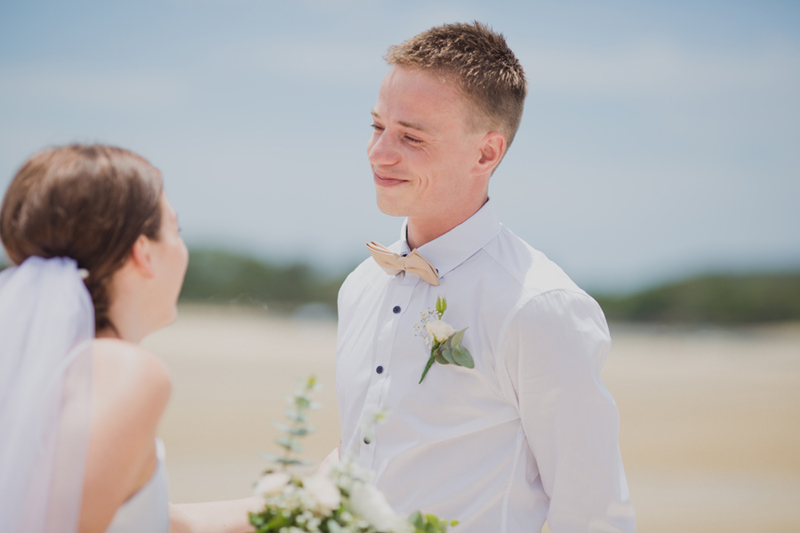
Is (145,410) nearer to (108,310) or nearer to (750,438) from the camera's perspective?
(108,310)

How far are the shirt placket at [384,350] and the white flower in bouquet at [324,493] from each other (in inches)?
44.2

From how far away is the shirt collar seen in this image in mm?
3322

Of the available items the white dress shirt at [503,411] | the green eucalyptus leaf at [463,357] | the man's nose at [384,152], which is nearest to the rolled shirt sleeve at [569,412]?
the white dress shirt at [503,411]

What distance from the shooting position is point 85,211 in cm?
218

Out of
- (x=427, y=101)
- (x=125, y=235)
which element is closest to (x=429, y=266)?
(x=427, y=101)

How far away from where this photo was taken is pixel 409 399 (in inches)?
122

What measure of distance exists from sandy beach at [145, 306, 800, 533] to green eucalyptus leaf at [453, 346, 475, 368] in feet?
26.0

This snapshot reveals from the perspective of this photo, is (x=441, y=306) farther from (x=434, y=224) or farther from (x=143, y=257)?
(x=143, y=257)

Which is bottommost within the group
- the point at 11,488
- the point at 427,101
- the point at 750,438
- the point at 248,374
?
the point at 248,374

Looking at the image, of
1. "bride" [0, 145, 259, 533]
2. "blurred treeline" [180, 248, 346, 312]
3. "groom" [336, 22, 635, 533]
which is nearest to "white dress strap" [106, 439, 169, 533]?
"bride" [0, 145, 259, 533]

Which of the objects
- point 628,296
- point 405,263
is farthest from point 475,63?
point 628,296

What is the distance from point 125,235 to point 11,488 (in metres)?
0.81

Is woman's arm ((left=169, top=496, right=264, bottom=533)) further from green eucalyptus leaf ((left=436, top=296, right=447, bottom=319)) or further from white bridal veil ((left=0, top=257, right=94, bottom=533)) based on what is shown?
→ green eucalyptus leaf ((left=436, top=296, right=447, bottom=319))

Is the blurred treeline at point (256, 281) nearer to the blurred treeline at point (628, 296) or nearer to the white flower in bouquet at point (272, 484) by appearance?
the blurred treeline at point (628, 296)
